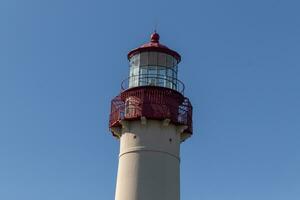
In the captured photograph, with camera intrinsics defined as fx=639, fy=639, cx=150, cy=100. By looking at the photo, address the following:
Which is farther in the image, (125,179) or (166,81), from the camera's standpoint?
(166,81)

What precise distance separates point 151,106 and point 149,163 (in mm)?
2270

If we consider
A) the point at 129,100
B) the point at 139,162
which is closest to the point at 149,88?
the point at 129,100

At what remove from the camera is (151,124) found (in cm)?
2477

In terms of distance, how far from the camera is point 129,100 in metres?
25.5

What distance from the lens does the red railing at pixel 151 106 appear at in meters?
24.8

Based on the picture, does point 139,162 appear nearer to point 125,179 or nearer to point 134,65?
point 125,179

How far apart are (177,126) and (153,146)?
4.96 ft

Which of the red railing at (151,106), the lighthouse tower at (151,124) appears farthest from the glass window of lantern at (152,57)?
the red railing at (151,106)

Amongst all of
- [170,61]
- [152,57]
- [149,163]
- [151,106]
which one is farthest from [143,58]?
[149,163]

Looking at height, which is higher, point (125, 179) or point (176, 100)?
point (176, 100)

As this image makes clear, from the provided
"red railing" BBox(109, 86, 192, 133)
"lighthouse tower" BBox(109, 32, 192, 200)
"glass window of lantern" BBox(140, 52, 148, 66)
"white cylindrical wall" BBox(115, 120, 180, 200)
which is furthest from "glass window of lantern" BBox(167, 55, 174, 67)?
"white cylindrical wall" BBox(115, 120, 180, 200)

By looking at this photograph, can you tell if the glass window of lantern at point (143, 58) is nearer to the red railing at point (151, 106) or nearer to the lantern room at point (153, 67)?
the lantern room at point (153, 67)

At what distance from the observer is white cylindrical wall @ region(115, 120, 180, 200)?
2389 centimetres

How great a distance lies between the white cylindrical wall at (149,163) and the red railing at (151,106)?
1.18ft
